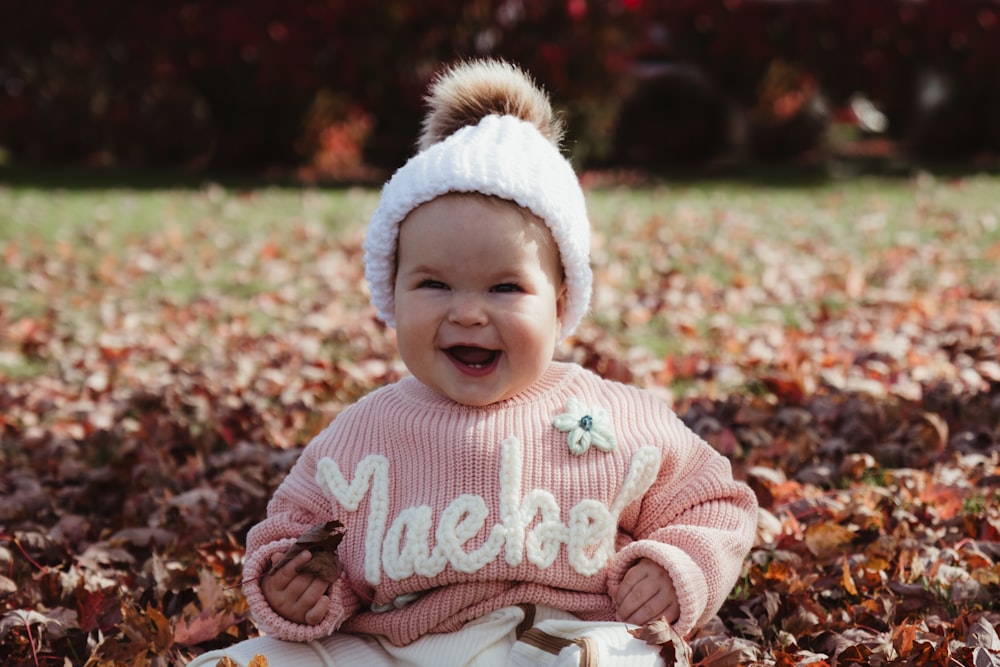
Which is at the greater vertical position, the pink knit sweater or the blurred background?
the blurred background

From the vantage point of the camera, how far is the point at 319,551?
2211 millimetres

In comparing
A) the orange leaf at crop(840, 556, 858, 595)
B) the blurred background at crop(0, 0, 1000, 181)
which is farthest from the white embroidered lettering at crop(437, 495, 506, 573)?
the blurred background at crop(0, 0, 1000, 181)

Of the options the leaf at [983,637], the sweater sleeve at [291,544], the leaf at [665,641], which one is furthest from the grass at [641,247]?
the leaf at [665,641]

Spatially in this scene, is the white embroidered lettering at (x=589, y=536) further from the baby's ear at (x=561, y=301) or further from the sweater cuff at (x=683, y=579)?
the baby's ear at (x=561, y=301)

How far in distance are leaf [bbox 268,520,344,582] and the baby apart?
1 centimetres

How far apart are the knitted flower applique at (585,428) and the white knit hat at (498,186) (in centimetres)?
23

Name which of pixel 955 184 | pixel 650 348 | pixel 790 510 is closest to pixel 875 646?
pixel 790 510

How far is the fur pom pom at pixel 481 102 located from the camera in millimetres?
2443

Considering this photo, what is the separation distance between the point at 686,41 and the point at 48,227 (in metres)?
7.46

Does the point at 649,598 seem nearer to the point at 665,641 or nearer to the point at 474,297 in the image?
the point at 665,641

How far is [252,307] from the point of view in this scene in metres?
6.30

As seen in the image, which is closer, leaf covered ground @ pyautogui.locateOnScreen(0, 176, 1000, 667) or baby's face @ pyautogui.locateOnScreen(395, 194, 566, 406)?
baby's face @ pyautogui.locateOnScreen(395, 194, 566, 406)

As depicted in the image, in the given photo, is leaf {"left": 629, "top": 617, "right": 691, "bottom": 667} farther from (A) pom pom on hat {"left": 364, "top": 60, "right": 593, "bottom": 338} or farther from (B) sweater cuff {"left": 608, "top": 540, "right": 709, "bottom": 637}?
(A) pom pom on hat {"left": 364, "top": 60, "right": 593, "bottom": 338}

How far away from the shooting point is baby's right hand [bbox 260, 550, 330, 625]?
2.22m
